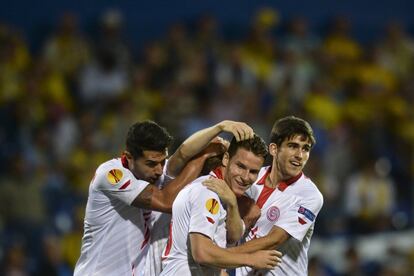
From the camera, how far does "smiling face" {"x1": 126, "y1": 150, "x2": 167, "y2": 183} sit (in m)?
6.44

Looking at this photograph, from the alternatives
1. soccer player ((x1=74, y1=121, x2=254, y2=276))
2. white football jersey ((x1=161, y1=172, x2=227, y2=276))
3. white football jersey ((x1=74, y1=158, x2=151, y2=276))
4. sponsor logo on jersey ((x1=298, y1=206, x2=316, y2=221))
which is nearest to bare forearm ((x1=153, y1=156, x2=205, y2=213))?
soccer player ((x1=74, y1=121, x2=254, y2=276))

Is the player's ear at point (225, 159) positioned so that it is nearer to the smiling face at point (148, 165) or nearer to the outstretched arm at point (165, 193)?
the outstretched arm at point (165, 193)

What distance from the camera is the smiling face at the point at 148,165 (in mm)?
6441

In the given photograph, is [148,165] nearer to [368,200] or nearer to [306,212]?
[306,212]

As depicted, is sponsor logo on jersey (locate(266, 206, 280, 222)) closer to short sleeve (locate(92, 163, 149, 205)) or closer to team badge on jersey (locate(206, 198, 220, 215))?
team badge on jersey (locate(206, 198, 220, 215))

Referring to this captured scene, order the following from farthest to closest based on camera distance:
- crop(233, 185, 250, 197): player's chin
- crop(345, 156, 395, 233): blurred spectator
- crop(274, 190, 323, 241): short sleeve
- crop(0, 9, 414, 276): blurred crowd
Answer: crop(345, 156, 395, 233): blurred spectator → crop(0, 9, 414, 276): blurred crowd → crop(274, 190, 323, 241): short sleeve → crop(233, 185, 250, 197): player's chin

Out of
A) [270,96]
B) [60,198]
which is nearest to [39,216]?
[60,198]

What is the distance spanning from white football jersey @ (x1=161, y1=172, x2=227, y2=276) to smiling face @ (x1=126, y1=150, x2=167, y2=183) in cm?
34

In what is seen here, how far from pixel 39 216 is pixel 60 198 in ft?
1.18

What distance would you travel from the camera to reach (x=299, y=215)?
645 centimetres

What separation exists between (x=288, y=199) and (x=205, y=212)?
0.81 m

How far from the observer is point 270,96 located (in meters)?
13.4

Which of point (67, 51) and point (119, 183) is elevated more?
point (67, 51)

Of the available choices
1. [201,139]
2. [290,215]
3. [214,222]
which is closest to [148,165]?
Result: [201,139]
